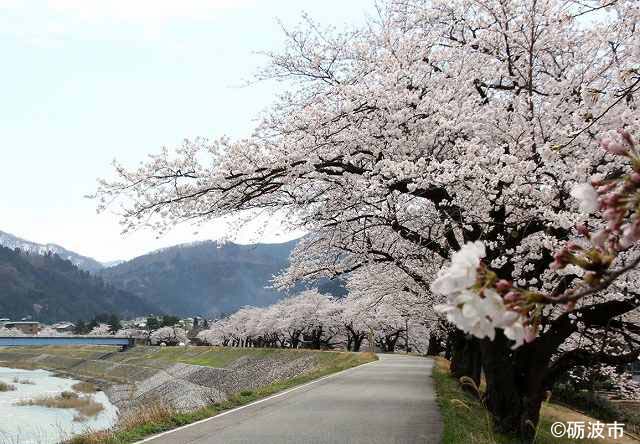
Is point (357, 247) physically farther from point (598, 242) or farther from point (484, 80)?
point (598, 242)

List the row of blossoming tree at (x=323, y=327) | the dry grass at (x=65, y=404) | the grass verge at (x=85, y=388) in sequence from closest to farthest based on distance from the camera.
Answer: the dry grass at (x=65, y=404), the grass verge at (x=85, y=388), the row of blossoming tree at (x=323, y=327)

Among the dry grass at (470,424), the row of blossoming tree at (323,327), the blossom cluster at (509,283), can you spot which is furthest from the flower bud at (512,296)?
the row of blossoming tree at (323,327)

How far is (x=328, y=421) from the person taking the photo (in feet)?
37.7

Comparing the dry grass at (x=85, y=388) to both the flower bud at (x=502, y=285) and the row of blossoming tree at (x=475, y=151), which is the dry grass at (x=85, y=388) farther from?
the flower bud at (x=502, y=285)

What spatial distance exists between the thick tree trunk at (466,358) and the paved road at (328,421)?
8.84ft

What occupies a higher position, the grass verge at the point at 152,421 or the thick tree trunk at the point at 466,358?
the thick tree trunk at the point at 466,358

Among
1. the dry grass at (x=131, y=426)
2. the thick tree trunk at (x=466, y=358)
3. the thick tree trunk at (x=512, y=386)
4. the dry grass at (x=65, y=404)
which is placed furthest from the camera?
the dry grass at (x=65, y=404)

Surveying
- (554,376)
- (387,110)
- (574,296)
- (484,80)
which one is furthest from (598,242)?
(484,80)

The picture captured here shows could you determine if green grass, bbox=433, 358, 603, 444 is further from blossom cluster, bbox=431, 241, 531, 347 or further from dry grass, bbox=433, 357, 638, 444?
blossom cluster, bbox=431, 241, 531, 347

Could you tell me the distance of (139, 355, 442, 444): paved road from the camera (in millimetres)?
9586

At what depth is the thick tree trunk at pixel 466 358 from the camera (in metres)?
19.5

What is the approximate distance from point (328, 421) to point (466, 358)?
1083 centimetres

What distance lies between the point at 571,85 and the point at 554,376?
5804 millimetres

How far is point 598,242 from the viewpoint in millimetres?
1802
